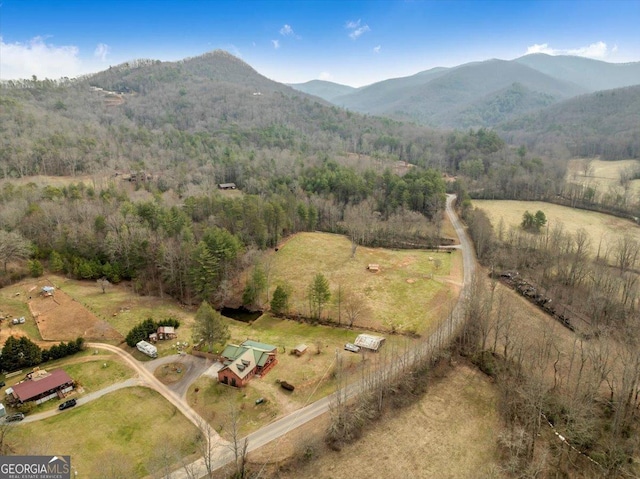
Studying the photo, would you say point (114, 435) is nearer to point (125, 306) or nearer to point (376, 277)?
point (125, 306)

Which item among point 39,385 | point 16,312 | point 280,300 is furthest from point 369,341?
point 16,312

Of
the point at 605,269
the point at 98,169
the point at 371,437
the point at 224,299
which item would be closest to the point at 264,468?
the point at 371,437

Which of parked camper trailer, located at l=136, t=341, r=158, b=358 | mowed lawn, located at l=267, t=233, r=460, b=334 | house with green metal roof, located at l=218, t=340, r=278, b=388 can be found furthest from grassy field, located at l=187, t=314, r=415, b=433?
parked camper trailer, located at l=136, t=341, r=158, b=358

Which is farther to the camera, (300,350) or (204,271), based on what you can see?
(204,271)

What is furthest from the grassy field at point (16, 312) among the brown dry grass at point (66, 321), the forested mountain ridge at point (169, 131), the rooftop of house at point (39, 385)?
the forested mountain ridge at point (169, 131)

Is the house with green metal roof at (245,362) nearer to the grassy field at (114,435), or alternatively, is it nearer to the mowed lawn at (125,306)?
the grassy field at (114,435)

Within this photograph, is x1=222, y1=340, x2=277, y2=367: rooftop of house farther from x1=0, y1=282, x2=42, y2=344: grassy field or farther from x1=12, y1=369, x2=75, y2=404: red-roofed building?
x1=0, y1=282, x2=42, y2=344: grassy field
